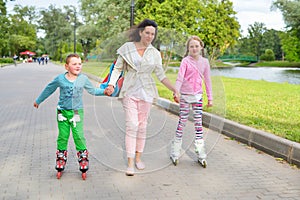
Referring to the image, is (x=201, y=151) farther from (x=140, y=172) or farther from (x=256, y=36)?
(x=256, y=36)

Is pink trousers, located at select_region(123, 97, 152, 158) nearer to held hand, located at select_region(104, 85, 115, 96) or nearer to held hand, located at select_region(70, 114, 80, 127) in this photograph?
held hand, located at select_region(104, 85, 115, 96)

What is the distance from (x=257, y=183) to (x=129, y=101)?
183 centimetres

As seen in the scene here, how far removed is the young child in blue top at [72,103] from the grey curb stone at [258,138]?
99cm

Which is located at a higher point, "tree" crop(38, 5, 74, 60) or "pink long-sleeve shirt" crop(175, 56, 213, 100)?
"tree" crop(38, 5, 74, 60)

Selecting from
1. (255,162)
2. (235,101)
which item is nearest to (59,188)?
(255,162)

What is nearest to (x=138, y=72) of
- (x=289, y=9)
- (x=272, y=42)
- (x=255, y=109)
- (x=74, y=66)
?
(x=74, y=66)

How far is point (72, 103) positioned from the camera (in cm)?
452

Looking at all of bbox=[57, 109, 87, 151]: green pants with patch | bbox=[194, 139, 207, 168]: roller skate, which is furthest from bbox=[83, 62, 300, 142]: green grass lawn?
bbox=[57, 109, 87, 151]: green pants with patch

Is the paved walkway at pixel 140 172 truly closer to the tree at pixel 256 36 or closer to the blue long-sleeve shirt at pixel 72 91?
the blue long-sleeve shirt at pixel 72 91

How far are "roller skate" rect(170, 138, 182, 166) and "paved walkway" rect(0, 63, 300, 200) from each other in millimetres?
84

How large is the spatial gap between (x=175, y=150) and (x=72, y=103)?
5.39 feet

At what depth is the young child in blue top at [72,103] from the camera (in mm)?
4531

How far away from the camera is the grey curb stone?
5.43 meters

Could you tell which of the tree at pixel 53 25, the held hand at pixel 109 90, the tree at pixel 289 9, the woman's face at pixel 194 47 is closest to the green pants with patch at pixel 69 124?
the held hand at pixel 109 90
